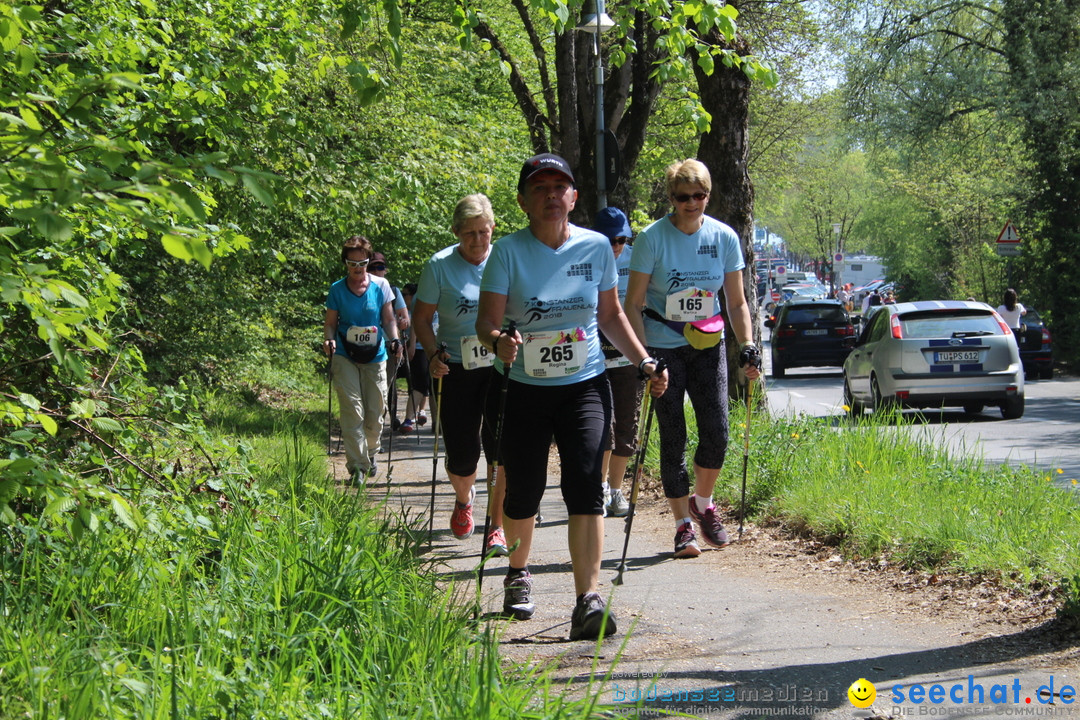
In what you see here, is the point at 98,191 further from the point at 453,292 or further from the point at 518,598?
the point at 453,292

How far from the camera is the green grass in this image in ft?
10.6

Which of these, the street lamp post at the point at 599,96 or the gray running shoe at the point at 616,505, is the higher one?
the street lamp post at the point at 599,96

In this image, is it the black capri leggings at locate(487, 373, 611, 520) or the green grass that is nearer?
the green grass

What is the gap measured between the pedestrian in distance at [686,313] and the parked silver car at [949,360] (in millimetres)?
8735

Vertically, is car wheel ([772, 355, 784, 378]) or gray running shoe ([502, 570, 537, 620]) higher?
car wheel ([772, 355, 784, 378])

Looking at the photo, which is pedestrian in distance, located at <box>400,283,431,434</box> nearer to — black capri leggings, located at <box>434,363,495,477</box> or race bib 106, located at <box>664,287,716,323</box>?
black capri leggings, located at <box>434,363,495,477</box>

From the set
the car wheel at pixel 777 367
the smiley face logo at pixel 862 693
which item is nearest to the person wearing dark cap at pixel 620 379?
the smiley face logo at pixel 862 693

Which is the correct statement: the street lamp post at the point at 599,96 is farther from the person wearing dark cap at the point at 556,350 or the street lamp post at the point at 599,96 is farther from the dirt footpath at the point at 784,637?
the person wearing dark cap at the point at 556,350

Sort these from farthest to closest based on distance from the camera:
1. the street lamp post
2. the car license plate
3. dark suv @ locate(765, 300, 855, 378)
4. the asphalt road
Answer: dark suv @ locate(765, 300, 855, 378)
the car license plate
the street lamp post
the asphalt road

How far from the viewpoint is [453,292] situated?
7191mm

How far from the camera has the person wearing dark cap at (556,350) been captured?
5141 millimetres

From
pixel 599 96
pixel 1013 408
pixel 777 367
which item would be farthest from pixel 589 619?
pixel 777 367

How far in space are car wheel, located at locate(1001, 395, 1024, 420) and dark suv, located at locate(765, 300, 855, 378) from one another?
11676mm

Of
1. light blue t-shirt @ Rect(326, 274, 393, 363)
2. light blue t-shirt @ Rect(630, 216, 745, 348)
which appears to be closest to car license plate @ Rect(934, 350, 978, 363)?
light blue t-shirt @ Rect(326, 274, 393, 363)
